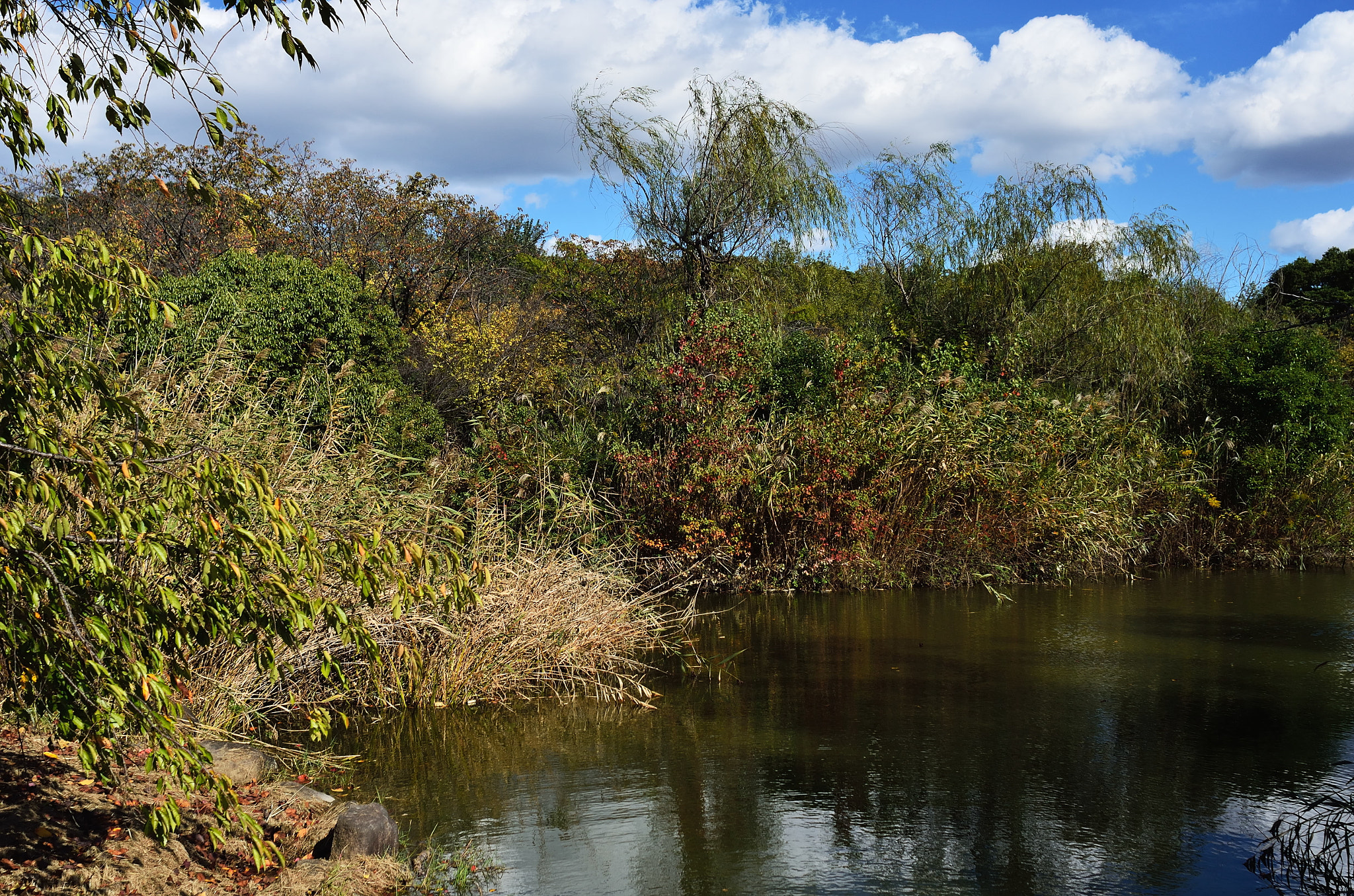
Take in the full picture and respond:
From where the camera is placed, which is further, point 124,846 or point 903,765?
point 903,765

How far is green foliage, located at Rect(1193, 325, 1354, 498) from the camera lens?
611 inches

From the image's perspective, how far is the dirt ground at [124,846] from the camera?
4.29 metres

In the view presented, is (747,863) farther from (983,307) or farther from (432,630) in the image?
(983,307)

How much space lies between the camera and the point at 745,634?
36.5 ft

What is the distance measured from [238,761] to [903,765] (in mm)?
4100

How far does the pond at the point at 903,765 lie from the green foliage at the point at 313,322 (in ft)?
18.1

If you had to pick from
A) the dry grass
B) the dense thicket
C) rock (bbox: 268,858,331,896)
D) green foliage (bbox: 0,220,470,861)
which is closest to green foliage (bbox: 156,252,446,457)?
the dense thicket

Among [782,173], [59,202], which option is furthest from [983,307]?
[59,202]

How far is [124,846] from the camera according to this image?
14.9 ft

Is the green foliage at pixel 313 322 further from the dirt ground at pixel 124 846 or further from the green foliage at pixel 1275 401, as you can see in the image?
the green foliage at pixel 1275 401

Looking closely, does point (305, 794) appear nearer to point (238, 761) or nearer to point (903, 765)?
point (238, 761)

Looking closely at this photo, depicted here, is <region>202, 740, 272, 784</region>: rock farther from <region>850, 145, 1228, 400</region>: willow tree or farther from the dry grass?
<region>850, 145, 1228, 400</region>: willow tree

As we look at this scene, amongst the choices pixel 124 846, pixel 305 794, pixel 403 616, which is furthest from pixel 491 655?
pixel 124 846

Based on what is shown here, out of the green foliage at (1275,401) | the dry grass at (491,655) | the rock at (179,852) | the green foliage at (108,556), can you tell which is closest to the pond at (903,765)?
the dry grass at (491,655)
